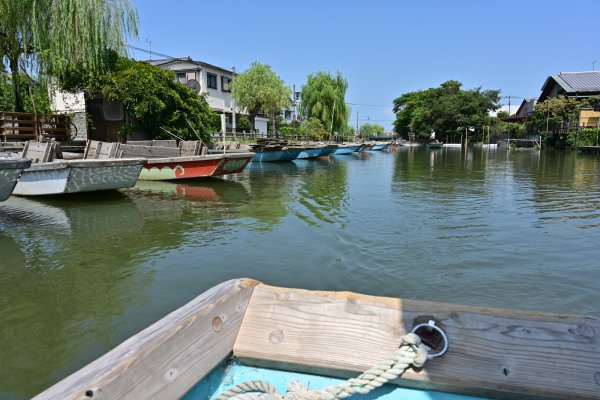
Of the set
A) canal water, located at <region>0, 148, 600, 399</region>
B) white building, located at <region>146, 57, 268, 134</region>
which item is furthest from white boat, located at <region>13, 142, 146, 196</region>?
white building, located at <region>146, 57, 268, 134</region>

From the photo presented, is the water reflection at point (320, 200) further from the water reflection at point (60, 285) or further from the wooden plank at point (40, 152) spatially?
the wooden plank at point (40, 152)

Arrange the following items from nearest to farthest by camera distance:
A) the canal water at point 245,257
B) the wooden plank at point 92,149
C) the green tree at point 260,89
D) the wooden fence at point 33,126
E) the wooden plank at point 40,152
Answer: the canal water at point 245,257 → the wooden plank at point 40,152 → the wooden plank at point 92,149 → the wooden fence at point 33,126 → the green tree at point 260,89

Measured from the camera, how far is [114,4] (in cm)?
1560

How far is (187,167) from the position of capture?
13734 millimetres

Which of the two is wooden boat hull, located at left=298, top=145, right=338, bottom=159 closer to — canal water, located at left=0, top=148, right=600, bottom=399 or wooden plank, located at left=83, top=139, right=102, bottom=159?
wooden plank, located at left=83, top=139, right=102, bottom=159

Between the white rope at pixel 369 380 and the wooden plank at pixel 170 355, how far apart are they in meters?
0.19

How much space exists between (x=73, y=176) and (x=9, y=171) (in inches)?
101

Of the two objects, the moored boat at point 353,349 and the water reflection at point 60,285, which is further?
the water reflection at point 60,285

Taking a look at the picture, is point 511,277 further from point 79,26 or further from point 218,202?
point 79,26

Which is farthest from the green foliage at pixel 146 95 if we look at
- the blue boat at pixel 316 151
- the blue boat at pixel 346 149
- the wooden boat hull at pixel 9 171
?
the blue boat at pixel 346 149

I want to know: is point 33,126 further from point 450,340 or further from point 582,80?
point 582,80

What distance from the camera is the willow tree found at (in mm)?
13906

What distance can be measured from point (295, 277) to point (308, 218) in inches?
147

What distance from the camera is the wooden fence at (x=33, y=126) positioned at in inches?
551
